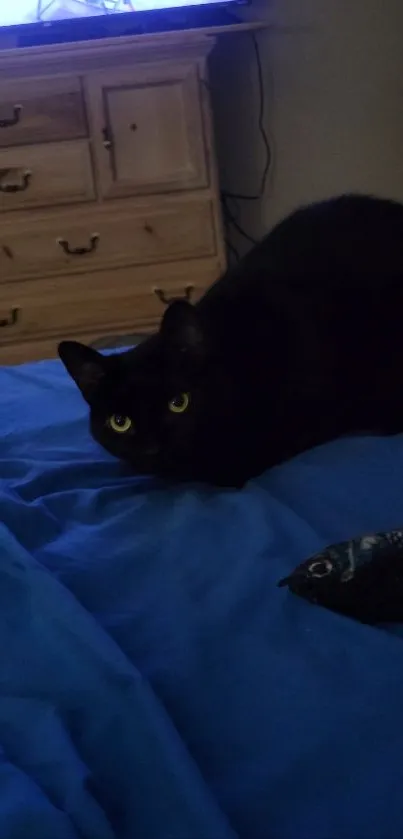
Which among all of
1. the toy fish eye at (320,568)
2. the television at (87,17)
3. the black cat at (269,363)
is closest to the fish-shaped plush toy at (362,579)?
the toy fish eye at (320,568)

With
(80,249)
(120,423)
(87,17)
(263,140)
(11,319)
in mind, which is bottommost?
(11,319)

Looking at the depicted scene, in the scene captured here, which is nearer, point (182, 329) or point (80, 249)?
point (182, 329)

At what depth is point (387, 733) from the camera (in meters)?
0.64

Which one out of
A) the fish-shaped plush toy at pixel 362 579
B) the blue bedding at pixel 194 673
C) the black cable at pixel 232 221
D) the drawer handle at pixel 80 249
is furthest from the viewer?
the black cable at pixel 232 221

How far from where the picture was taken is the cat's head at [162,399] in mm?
1050

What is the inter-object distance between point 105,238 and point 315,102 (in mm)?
886

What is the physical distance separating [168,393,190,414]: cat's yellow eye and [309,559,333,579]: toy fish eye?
0.34 m

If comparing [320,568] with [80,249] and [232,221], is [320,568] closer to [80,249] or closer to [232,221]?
[80,249]

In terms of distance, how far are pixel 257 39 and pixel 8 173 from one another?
3.04ft

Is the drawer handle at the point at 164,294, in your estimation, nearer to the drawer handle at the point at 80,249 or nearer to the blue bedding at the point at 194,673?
the drawer handle at the point at 80,249

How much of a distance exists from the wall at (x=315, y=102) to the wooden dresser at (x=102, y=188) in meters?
0.47

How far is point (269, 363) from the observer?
1.15m

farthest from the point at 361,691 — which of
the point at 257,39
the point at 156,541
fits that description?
the point at 257,39

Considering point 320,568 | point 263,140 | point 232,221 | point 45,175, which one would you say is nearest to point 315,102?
point 263,140
